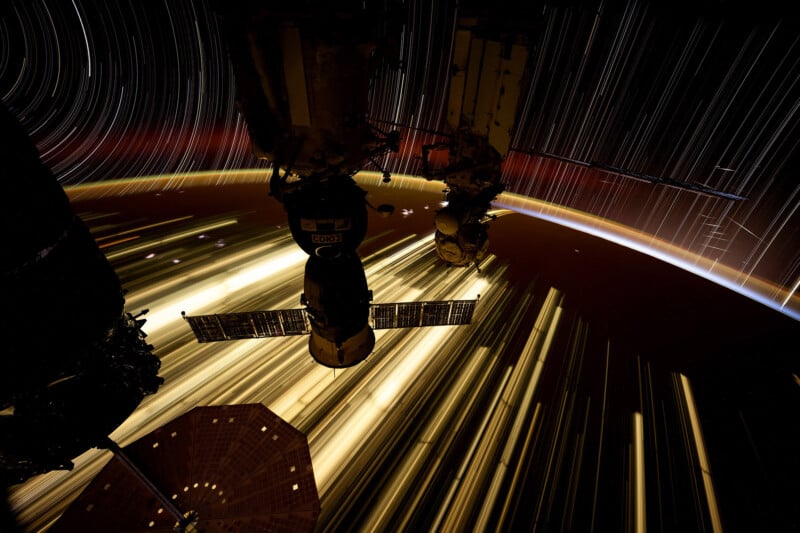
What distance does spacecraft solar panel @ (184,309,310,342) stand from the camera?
22.4 feet

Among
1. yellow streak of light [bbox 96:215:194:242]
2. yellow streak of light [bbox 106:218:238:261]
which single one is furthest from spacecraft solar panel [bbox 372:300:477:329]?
yellow streak of light [bbox 96:215:194:242]

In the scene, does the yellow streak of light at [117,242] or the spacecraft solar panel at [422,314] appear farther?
the yellow streak of light at [117,242]

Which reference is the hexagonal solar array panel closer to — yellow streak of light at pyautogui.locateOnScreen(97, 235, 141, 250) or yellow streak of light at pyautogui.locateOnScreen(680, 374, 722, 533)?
yellow streak of light at pyautogui.locateOnScreen(680, 374, 722, 533)

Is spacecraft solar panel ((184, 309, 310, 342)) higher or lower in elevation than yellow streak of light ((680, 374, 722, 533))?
lower

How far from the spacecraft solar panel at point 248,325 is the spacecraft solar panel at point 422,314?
1836 millimetres

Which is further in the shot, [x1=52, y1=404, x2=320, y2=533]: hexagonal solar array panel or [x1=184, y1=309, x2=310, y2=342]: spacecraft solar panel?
[x1=184, y1=309, x2=310, y2=342]: spacecraft solar panel

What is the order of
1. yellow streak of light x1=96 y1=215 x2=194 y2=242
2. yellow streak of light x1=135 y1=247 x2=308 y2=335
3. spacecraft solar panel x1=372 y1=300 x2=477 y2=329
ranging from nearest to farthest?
spacecraft solar panel x1=372 y1=300 x2=477 y2=329
yellow streak of light x1=135 y1=247 x2=308 y2=335
yellow streak of light x1=96 y1=215 x2=194 y2=242

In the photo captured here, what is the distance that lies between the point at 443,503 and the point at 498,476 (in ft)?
3.29

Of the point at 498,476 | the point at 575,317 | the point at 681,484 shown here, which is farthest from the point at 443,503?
the point at 575,317

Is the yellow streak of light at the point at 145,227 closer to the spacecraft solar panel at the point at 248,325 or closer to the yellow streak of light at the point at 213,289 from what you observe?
the yellow streak of light at the point at 213,289

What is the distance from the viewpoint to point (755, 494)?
475 cm

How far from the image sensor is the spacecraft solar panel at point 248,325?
22.4ft

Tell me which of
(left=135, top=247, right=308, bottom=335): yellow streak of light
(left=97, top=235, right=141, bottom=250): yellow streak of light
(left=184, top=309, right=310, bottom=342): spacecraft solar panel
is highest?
(left=184, top=309, right=310, bottom=342): spacecraft solar panel

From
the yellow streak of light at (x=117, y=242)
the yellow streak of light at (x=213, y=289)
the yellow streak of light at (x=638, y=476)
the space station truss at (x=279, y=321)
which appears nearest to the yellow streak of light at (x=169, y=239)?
the yellow streak of light at (x=117, y=242)
